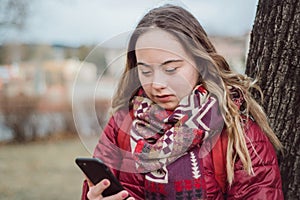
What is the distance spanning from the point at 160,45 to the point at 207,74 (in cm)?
17

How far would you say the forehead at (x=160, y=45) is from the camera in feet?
4.76

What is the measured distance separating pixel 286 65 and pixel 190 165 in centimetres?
56

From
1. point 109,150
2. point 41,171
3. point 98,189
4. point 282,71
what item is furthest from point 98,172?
point 41,171

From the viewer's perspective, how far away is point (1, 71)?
963 cm

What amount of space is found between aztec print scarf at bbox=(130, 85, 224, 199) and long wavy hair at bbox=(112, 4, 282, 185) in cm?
4

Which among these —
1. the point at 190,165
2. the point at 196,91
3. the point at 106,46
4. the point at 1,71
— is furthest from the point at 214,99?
the point at 1,71

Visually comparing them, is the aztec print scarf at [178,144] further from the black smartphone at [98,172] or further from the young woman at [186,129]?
the black smartphone at [98,172]

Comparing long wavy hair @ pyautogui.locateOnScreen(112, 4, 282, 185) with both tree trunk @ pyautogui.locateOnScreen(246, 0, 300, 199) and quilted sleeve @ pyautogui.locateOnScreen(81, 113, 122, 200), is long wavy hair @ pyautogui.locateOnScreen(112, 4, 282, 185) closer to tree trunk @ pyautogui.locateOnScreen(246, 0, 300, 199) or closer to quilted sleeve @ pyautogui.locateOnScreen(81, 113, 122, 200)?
quilted sleeve @ pyautogui.locateOnScreen(81, 113, 122, 200)

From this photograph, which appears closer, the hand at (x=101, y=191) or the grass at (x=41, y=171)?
the hand at (x=101, y=191)

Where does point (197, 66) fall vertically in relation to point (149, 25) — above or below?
below

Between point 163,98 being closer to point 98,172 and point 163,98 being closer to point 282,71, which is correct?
point 98,172

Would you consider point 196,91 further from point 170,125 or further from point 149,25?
point 149,25

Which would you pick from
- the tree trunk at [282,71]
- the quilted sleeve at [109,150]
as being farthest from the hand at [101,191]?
the tree trunk at [282,71]

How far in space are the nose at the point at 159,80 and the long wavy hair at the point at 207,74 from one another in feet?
0.34
